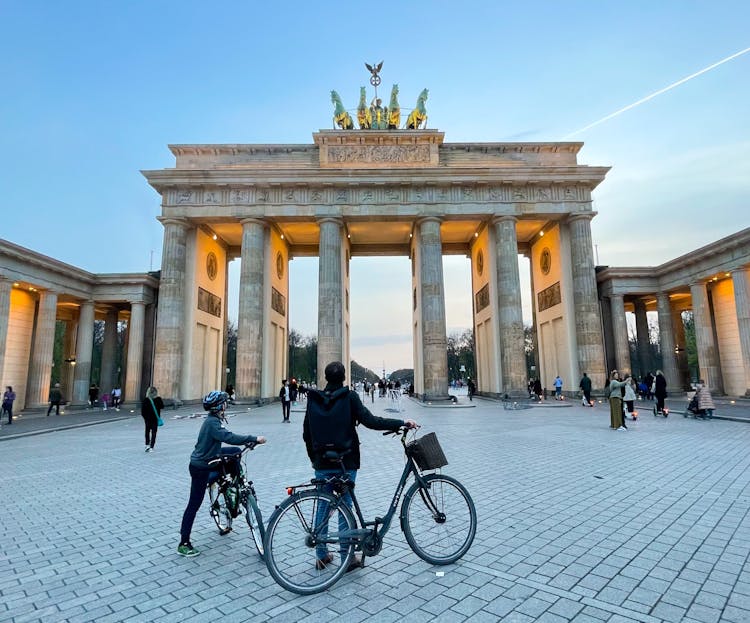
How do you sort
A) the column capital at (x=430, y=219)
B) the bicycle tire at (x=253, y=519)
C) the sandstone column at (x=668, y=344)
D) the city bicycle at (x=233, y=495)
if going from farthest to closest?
the sandstone column at (x=668, y=344) < the column capital at (x=430, y=219) < the city bicycle at (x=233, y=495) < the bicycle tire at (x=253, y=519)

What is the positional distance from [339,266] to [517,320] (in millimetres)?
12828

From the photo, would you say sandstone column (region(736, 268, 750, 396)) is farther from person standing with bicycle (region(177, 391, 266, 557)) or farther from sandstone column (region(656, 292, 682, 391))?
person standing with bicycle (region(177, 391, 266, 557))

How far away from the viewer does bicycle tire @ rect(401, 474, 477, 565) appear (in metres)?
3.91

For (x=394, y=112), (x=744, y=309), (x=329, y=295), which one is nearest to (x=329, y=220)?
(x=329, y=295)

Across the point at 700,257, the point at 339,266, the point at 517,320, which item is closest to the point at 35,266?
the point at 339,266

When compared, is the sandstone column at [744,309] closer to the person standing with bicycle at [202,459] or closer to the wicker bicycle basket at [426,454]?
the wicker bicycle basket at [426,454]

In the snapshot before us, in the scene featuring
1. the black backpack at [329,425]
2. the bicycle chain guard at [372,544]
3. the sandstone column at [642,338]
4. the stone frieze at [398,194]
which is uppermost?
the stone frieze at [398,194]

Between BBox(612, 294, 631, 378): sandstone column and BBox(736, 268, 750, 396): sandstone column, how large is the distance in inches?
251

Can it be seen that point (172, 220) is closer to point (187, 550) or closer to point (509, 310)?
point (509, 310)

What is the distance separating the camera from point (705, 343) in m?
27.9

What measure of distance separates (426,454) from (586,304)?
28.1 metres

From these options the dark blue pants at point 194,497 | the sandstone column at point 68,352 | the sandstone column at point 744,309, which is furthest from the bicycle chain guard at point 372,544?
the sandstone column at point 68,352

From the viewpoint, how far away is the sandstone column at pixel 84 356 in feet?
97.1

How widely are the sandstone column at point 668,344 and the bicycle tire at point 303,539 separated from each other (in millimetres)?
35563
